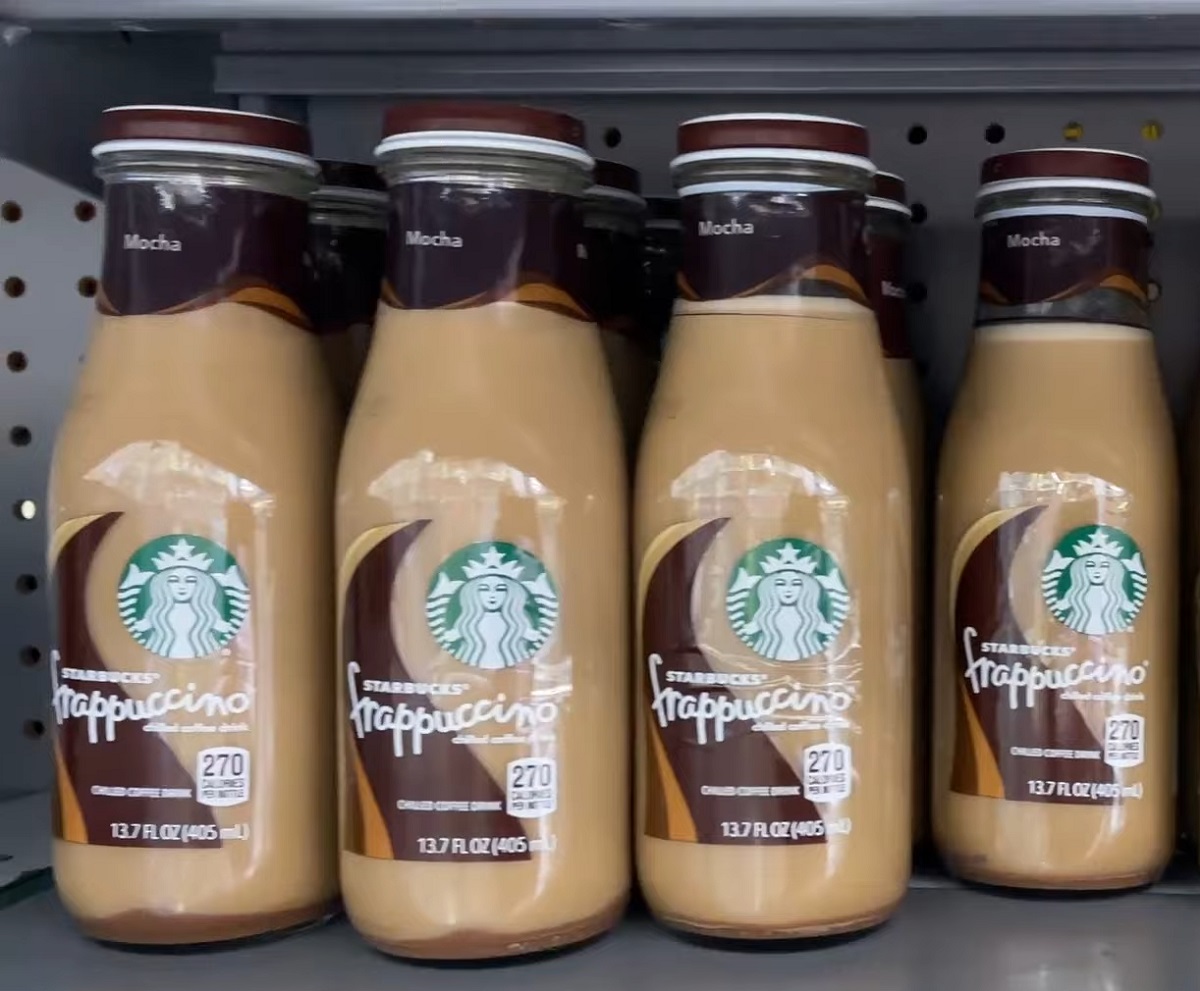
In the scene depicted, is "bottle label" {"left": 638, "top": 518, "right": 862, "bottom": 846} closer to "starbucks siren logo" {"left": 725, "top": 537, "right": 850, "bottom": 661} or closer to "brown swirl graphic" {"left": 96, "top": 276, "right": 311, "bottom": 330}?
"starbucks siren logo" {"left": 725, "top": 537, "right": 850, "bottom": 661}

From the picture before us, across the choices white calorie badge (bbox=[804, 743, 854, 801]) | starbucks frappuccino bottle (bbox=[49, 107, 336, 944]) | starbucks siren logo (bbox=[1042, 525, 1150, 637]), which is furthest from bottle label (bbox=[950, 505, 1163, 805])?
starbucks frappuccino bottle (bbox=[49, 107, 336, 944])

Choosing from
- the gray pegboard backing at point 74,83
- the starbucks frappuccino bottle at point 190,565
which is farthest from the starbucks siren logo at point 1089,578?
the gray pegboard backing at point 74,83

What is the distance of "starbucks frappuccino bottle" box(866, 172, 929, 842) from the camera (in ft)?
2.68

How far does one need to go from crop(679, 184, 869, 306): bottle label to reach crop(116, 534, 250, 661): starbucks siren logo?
0.88 ft

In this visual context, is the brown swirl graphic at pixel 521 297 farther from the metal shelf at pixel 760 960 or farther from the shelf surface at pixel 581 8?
the metal shelf at pixel 760 960

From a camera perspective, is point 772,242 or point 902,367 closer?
point 772,242

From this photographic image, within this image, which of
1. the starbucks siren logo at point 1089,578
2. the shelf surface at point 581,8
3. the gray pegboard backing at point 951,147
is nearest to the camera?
the shelf surface at point 581,8

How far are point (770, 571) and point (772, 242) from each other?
0.51 ft

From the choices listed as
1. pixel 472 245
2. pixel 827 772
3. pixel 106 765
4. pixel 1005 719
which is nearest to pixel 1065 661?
pixel 1005 719

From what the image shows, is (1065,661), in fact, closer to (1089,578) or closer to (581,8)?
(1089,578)

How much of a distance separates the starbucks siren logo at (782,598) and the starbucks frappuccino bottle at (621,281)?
0.15m

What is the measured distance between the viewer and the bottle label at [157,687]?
67 cm

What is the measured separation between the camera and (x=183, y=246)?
2.27 ft

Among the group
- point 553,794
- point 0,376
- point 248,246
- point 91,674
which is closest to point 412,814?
point 553,794
